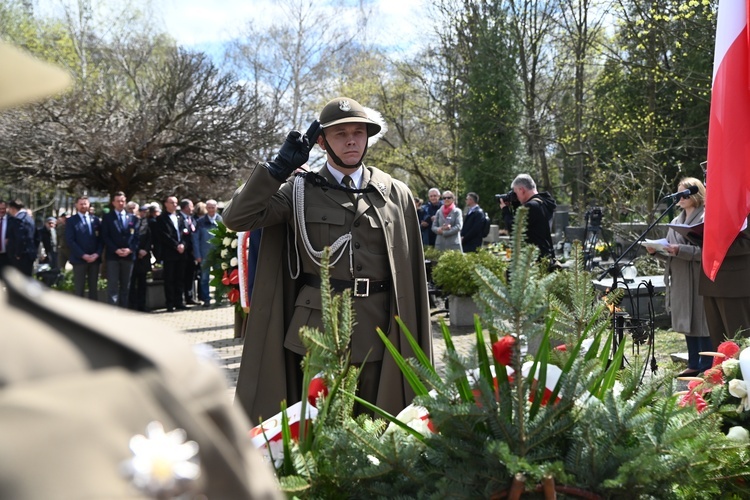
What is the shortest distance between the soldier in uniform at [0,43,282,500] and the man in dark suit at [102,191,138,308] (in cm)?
1364

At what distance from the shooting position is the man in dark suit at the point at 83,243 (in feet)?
45.5

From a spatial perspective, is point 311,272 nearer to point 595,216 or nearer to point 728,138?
point 728,138

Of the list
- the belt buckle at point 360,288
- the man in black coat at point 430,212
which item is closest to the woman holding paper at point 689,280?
the belt buckle at point 360,288

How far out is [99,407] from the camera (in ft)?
2.46

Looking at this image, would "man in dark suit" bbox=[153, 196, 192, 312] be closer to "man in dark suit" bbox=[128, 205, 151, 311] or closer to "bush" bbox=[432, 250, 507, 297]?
"man in dark suit" bbox=[128, 205, 151, 311]

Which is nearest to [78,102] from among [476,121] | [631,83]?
[476,121]

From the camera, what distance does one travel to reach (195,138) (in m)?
26.0

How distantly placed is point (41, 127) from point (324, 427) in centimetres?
2408

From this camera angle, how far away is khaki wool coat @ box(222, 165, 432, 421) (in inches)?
161

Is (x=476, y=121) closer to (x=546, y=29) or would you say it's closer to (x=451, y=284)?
(x=546, y=29)

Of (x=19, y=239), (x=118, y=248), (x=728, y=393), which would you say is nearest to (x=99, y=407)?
(x=728, y=393)

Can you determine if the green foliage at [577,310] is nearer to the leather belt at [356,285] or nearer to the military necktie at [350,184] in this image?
the leather belt at [356,285]

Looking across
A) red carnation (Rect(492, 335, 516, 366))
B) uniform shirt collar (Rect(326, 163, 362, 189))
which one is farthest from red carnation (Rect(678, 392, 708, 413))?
uniform shirt collar (Rect(326, 163, 362, 189))

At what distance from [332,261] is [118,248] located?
1068 centimetres
